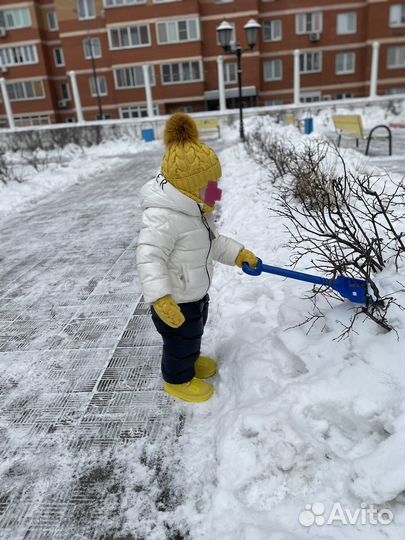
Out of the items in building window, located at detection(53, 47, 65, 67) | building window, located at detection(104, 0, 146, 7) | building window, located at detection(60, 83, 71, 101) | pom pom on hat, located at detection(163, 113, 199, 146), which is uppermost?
building window, located at detection(104, 0, 146, 7)

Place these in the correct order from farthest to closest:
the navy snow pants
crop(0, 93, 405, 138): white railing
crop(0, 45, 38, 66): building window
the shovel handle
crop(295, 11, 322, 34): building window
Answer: crop(0, 45, 38, 66): building window, crop(295, 11, 322, 34): building window, crop(0, 93, 405, 138): white railing, the shovel handle, the navy snow pants

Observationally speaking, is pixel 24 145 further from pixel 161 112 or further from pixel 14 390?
pixel 14 390

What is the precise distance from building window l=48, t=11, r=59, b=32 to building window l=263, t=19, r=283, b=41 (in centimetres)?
1644

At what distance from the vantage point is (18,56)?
111ft

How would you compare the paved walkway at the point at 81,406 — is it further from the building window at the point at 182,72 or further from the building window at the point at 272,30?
the building window at the point at 272,30

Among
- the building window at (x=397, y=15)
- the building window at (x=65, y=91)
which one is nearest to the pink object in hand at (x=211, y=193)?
the building window at (x=397, y=15)

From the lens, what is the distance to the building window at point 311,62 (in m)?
31.9

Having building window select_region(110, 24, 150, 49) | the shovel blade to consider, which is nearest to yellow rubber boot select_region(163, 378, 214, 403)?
the shovel blade

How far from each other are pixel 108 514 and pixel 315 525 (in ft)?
2.96

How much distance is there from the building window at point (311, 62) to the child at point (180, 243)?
3366cm

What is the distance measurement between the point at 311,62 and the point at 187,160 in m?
34.1

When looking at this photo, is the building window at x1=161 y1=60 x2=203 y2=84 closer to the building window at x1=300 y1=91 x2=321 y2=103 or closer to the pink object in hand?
the building window at x1=300 y1=91 x2=321 y2=103

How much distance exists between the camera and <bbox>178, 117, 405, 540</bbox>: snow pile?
1.78 meters

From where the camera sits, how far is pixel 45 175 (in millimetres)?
11562
